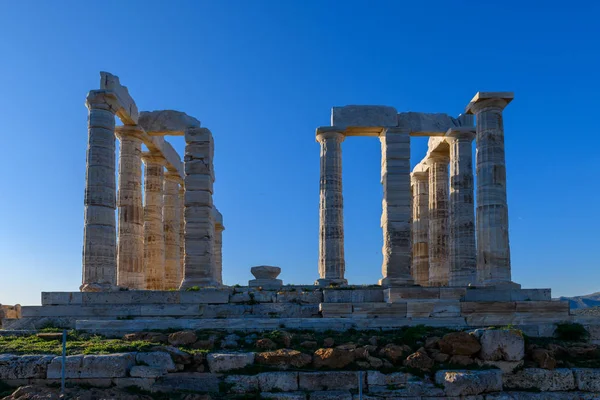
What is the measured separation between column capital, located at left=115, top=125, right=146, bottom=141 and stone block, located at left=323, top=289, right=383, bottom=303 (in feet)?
42.4

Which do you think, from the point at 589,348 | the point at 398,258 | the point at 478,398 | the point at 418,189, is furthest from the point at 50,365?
the point at 418,189

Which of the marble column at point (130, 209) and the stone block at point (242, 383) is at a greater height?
the marble column at point (130, 209)

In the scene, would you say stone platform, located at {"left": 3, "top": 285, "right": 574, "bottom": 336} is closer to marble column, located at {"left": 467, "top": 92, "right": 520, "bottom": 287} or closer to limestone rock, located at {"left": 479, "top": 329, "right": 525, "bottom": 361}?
marble column, located at {"left": 467, "top": 92, "right": 520, "bottom": 287}

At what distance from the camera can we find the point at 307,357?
16.2 metres

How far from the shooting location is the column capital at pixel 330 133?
30147 mm

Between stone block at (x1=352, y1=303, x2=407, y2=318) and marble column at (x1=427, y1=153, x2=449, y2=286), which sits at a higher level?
marble column at (x1=427, y1=153, x2=449, y2=286)

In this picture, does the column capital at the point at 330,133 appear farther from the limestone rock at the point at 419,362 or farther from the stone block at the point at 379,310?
the limestone rock at the point at 419,362

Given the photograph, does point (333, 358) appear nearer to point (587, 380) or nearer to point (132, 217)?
point (587, 380)

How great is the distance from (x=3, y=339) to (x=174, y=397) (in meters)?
7.25

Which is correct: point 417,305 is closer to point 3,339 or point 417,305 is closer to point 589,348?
point 589,348

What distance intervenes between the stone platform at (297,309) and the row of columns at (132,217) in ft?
9.99

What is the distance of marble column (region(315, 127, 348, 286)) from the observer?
98.7ft

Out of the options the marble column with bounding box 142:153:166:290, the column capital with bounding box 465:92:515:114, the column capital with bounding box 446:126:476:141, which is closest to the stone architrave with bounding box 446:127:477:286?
the column capital with bounding box 446:126:476:141

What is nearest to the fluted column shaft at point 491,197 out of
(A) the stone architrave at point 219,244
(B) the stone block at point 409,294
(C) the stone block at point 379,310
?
(B) the stone block at point 409,294
